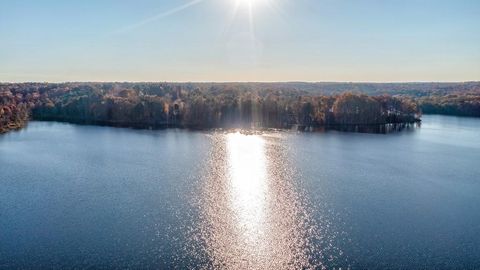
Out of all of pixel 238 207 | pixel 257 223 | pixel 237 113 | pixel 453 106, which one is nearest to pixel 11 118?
pixel 237 113

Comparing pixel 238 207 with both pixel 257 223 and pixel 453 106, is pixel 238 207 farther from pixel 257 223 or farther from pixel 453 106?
pixel 453 106

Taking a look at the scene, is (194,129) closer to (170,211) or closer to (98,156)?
(98,156)

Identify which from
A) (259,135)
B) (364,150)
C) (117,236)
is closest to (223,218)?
(117,236)

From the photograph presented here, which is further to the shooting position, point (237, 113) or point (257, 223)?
point (237, 113)

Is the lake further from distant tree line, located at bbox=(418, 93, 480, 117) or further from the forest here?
distant tree line, located at bbox=(418, 93, 480, 117)

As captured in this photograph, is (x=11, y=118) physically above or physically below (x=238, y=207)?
above

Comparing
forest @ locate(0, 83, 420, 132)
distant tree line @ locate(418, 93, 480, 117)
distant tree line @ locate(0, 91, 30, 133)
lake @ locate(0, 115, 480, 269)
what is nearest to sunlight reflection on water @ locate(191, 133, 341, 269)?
lake @ locate(0, 115, 480, 269)
